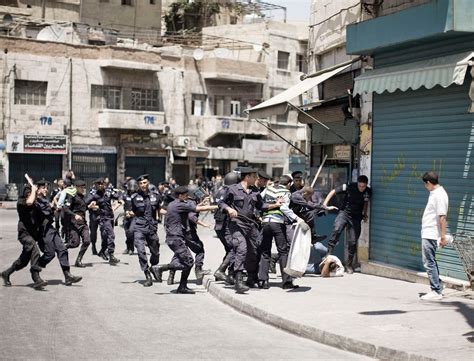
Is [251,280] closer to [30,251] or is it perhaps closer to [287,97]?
[30,251]

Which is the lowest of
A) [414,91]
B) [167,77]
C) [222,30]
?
[414,91]

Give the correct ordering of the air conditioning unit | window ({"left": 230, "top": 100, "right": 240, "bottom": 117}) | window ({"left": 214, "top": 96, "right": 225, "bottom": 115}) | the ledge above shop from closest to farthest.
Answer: the ledge above shop
the air conditioning unit
window ({"left": 214, "top": 96, "right": 225, "bottom": 115})
window ({"left": 230, "top": 100, "right": 240, "bottom": 117})

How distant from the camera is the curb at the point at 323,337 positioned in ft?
25.7

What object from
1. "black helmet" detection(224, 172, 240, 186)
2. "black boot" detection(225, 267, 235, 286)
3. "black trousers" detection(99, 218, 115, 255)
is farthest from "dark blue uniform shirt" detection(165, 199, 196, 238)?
"black trousers" detection(99, 218, 115, 255)

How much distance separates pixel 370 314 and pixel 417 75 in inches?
164

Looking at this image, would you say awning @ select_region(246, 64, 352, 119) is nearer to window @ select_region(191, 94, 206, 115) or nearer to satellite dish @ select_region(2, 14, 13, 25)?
window @ select_region(191, 94, 206, 115)

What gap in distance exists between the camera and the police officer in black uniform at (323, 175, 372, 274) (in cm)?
1445

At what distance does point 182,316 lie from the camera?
34.1 ft

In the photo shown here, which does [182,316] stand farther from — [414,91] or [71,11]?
[71,11]

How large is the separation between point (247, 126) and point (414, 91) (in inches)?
1566

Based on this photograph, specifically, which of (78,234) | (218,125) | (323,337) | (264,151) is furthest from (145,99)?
(323,337)

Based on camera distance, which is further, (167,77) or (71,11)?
(71,11)

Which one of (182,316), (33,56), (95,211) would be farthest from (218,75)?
(182,316)

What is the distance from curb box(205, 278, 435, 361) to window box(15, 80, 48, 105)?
3520 cm
